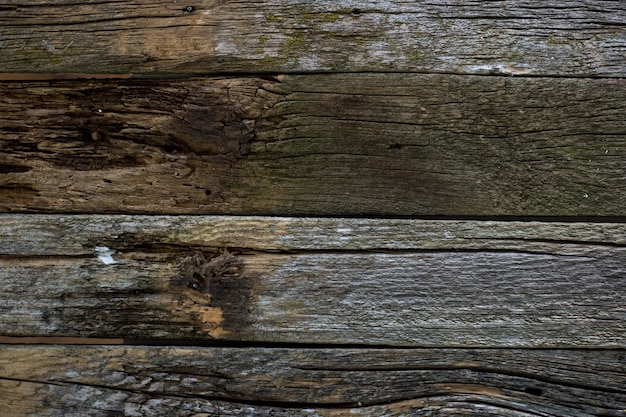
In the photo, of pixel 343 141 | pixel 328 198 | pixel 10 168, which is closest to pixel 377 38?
pixel 343 141

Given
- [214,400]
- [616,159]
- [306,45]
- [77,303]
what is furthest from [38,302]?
[616,159]

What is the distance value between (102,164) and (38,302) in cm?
37

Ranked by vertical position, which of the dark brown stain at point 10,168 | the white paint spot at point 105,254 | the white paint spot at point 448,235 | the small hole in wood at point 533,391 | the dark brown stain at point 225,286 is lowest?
the small hole in wood at point 533,391

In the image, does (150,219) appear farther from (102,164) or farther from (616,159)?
(616,159)

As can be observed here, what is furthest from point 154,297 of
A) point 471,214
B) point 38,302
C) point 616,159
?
point 616,159

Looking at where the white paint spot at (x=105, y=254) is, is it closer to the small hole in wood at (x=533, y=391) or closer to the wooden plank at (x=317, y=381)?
the wooden plank at (x=317, y=381)

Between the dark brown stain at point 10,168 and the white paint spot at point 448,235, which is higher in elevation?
the dark brown stain at point 10,168

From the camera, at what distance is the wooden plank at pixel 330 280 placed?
1185 millimetres

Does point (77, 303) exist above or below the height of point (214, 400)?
above

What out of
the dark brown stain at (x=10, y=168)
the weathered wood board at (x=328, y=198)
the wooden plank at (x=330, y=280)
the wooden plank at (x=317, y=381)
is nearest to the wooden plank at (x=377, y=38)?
the weathered wood board at (x=328, y=198)

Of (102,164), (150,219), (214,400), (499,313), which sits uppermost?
(102,164)

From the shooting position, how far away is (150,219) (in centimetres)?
121

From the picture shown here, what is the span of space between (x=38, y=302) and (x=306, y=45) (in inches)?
35.5

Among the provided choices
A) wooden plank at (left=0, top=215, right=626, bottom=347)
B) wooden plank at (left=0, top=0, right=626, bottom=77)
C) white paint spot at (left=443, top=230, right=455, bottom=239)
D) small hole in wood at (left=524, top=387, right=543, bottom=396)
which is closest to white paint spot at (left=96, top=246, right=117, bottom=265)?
wooden plank at (left=0, top=215, right=626, bottom=347)
